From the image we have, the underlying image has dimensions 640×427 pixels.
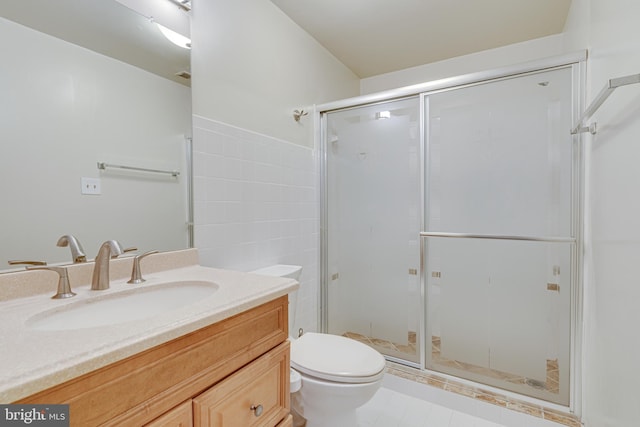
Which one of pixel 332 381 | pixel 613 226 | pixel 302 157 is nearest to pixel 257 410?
pixel 332 381

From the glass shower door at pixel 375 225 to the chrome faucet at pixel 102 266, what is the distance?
1.55 m

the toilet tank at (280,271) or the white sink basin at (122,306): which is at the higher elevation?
the white sink basin at (122,306)

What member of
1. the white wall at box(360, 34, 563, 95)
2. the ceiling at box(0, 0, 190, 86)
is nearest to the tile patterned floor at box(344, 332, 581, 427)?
the ceiling at box(0, 0, 190, 86)

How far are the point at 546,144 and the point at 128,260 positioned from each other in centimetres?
205

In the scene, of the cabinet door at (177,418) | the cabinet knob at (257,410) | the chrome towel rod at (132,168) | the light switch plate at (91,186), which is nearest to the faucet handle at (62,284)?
the light switch plate at (91,186)

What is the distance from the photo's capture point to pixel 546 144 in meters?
1.63

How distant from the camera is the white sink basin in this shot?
32.2 inches

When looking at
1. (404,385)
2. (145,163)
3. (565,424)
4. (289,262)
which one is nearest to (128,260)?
(145,163)

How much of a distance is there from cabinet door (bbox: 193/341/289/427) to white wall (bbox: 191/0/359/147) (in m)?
1.15

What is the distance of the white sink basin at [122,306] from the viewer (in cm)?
82

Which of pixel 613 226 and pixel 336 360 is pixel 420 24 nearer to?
pixel 613 226

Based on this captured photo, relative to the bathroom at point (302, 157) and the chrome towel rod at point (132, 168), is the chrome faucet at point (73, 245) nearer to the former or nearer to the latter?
the bathroom at point (302, 157)

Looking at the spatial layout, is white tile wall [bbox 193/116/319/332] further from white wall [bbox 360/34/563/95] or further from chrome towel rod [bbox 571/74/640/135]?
chrome towel rod [bbox 571/74/640/135]

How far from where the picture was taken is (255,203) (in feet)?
5.82
